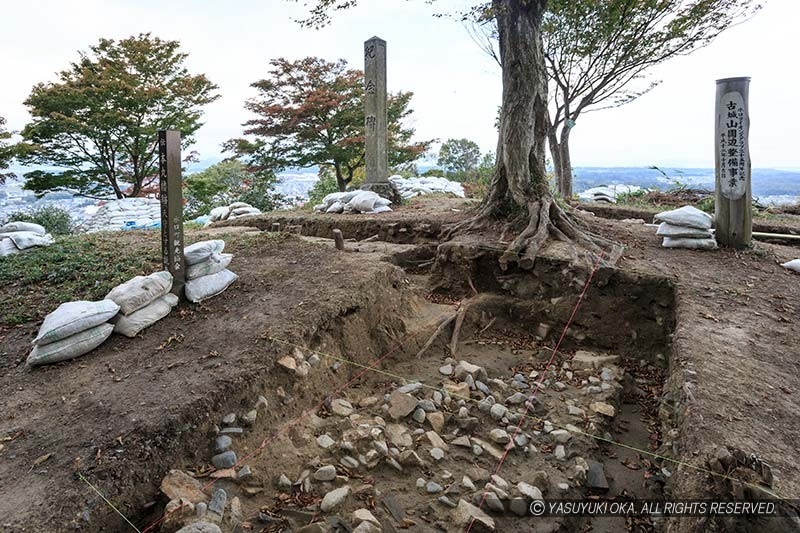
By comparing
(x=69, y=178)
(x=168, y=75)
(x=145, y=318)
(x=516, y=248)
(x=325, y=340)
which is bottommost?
(x=325, y=340)

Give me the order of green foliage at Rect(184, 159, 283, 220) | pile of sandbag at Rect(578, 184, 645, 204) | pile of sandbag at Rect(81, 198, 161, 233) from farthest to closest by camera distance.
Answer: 1. green foliage at Rect(184, 159, 283, 220)
2. pile of sandbag at Rect(578, 184, 645, 204)
3. pile of sandbag at Rect(81, 198, 161, 233)

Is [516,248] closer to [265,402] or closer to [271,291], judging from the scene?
[271,291]

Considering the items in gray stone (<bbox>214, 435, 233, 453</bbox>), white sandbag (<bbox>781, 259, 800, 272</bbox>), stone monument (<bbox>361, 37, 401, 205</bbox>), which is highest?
stone monument (<bbox>361, 37, 401, 205</bbox>)

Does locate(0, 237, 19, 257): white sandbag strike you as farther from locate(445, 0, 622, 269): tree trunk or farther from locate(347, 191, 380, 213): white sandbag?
locate(445, 0, 622, 269): tree trunk

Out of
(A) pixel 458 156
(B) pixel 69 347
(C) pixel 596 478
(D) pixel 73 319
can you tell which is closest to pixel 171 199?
(D) pixel 73 319

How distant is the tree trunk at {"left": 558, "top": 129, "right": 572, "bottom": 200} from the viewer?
1255cm

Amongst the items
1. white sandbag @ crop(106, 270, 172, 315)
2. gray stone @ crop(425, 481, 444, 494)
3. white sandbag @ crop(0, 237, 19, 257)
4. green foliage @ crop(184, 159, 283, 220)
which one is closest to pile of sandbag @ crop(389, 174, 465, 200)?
green foliage @ crop(184, 159, 283, 220)

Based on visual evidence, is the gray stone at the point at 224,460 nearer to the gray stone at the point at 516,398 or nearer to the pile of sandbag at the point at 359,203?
the gray stone at the point at 516,398

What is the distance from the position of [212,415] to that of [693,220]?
231 inches

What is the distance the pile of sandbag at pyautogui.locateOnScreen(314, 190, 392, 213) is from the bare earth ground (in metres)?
3.34

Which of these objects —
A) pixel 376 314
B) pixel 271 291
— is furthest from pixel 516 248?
pixel 271 291

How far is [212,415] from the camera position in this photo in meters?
2.86

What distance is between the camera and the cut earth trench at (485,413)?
266cm

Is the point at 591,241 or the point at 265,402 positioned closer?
the point at 265,402
